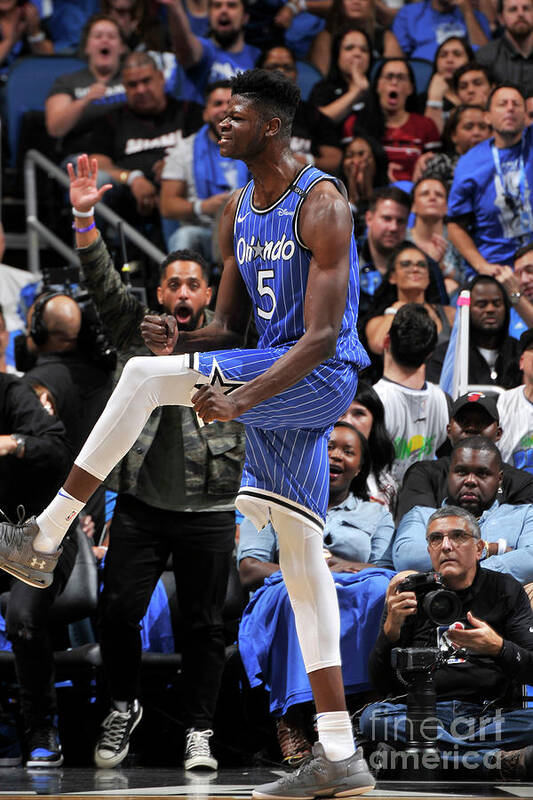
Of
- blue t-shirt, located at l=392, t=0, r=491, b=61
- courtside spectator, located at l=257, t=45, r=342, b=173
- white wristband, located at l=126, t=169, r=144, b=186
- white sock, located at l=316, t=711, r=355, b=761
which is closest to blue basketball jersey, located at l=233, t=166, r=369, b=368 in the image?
white sock, located at l=316, t=711, r=355, b=761

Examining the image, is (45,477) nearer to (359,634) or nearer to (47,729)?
(47,729)

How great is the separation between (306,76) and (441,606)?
653cm

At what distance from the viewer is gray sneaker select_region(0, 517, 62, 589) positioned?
3.45 metres

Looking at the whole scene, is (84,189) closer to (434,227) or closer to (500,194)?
(434,227)

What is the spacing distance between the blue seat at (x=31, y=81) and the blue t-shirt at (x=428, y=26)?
9.64ft

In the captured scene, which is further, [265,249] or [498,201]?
[498,201]

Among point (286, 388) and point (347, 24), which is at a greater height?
point (347, 24)

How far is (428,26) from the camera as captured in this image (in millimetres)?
10523

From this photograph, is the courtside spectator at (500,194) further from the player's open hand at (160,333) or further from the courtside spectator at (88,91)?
the player's open hand at (160,333)

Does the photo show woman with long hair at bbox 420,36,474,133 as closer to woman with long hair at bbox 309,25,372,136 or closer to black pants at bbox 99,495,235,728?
woman with long hair at bbox 309,25,372,136

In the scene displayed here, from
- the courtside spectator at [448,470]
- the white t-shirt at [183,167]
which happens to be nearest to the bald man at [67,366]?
the courtside spectator at [448,470]

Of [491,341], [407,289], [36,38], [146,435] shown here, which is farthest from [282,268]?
[36,38]

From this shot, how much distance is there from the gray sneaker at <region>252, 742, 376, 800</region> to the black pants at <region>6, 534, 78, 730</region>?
1.59 metres

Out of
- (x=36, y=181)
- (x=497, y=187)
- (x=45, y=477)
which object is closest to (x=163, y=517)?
(x=45, y=477)
